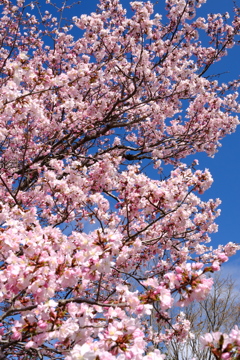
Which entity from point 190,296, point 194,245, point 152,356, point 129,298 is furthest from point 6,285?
point 194,245

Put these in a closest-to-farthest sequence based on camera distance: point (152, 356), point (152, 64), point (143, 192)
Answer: point (152, 356) → point (143, 192) → point (152, 64)

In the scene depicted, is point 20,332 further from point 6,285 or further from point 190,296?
point 190,296

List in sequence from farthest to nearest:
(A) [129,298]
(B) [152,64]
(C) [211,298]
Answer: (C) [211,298]
(B) [152,64]
(A) [129,298]

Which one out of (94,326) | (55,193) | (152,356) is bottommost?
(152,356)

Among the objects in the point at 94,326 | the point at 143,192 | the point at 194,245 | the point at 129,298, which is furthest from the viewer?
the point at 194,245

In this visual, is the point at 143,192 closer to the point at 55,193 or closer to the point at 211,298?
the point at 55,193

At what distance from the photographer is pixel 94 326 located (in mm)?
2482

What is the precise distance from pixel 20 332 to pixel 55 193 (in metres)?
3.29

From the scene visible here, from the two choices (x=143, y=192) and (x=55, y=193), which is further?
(x=55, y=193)

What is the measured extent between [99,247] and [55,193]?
121 inches

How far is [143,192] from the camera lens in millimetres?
5238

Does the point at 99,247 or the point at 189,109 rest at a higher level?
the point at 189,109

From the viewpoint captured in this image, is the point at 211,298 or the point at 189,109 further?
the point at 211,298

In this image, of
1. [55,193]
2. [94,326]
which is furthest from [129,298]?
[55,193]
